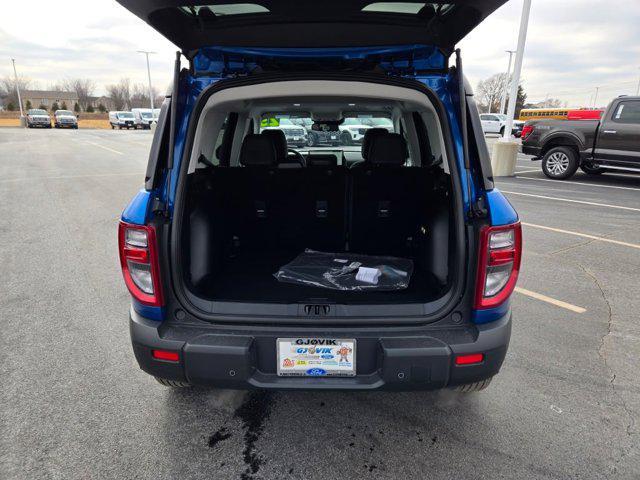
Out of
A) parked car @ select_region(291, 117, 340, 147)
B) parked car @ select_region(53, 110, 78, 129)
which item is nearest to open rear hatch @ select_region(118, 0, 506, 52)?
parked car @ select_region(291, 117, 340, 147)

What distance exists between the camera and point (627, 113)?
30.7 feet

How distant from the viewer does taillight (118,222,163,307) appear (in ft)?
6.23

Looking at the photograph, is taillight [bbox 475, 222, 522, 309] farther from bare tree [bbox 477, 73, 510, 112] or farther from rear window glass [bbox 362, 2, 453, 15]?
bare tree [bbox 477, 73, 510, 112]

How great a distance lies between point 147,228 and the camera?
1.89 m

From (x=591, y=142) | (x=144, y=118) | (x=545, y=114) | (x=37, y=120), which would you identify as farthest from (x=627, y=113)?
(x=37, y=120)

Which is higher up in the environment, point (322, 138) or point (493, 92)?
point (493, 92)

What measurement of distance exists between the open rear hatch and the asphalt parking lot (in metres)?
1.84

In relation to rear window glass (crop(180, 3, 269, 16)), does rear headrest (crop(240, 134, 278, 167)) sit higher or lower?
lower

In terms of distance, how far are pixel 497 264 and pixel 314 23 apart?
1.36 meters

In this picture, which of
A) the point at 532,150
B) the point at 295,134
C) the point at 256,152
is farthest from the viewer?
the point at 532,150

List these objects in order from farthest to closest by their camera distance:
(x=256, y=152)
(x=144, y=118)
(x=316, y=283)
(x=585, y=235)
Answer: (x=144, y=118), (x=585, y=235), (x=256, y=152), (x=316, y=283)

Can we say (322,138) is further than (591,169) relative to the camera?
No

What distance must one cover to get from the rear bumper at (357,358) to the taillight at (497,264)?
0.13 m

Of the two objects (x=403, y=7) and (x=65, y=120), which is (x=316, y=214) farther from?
(x=65, y=120)
